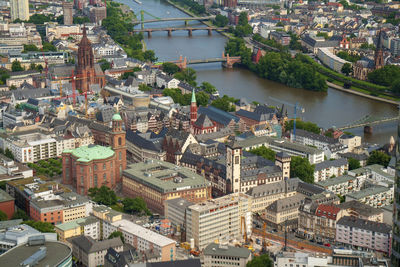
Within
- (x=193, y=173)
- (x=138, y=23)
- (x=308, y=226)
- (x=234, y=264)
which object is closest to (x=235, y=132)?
(x=193, y=173)

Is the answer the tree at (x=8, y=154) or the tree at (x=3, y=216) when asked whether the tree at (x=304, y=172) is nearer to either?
the tree at (x=3, y=216)

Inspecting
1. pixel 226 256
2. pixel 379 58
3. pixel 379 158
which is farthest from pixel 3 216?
pixel 379 58

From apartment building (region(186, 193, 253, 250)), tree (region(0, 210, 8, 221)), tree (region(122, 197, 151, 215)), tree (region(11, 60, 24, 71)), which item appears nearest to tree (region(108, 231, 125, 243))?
apartment building (region(186, 193, 253, 250))

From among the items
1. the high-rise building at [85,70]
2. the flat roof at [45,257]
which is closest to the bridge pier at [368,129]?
the high-rise building at [85,70]

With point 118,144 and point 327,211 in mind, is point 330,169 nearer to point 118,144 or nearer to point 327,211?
point 327,211

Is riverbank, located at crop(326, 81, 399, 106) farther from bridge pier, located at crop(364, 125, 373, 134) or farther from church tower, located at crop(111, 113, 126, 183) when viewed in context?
church tower, located at crop(111, 113, 126, 183)
